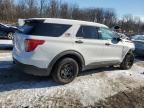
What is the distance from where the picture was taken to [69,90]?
222 inches

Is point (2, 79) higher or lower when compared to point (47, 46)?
lower

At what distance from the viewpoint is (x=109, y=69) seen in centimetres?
809

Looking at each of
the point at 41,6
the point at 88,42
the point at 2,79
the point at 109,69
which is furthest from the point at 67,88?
the point at 41,6

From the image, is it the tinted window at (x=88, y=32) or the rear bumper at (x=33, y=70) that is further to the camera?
the tinted window at (x=88, y=32)

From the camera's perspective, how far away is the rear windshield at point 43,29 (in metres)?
5.44

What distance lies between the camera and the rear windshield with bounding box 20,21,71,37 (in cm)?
544

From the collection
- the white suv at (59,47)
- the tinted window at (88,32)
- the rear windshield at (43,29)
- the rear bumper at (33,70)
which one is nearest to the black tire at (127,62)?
the white suv at (59,47)

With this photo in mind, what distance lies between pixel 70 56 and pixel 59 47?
52 centimetres

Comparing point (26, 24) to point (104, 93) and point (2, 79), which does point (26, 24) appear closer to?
point (2, 79)

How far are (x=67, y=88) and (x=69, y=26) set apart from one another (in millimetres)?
1667

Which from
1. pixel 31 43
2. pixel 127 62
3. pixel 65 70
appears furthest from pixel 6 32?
pixel 31 43

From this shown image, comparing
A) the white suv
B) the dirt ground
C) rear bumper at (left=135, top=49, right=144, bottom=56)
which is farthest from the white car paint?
rear bumper at (left=135, top=49, right=144, bottom=56)

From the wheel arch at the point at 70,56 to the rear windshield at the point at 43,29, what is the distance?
539mm

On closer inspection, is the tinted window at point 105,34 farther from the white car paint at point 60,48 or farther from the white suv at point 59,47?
the white car paint at point 60,48
